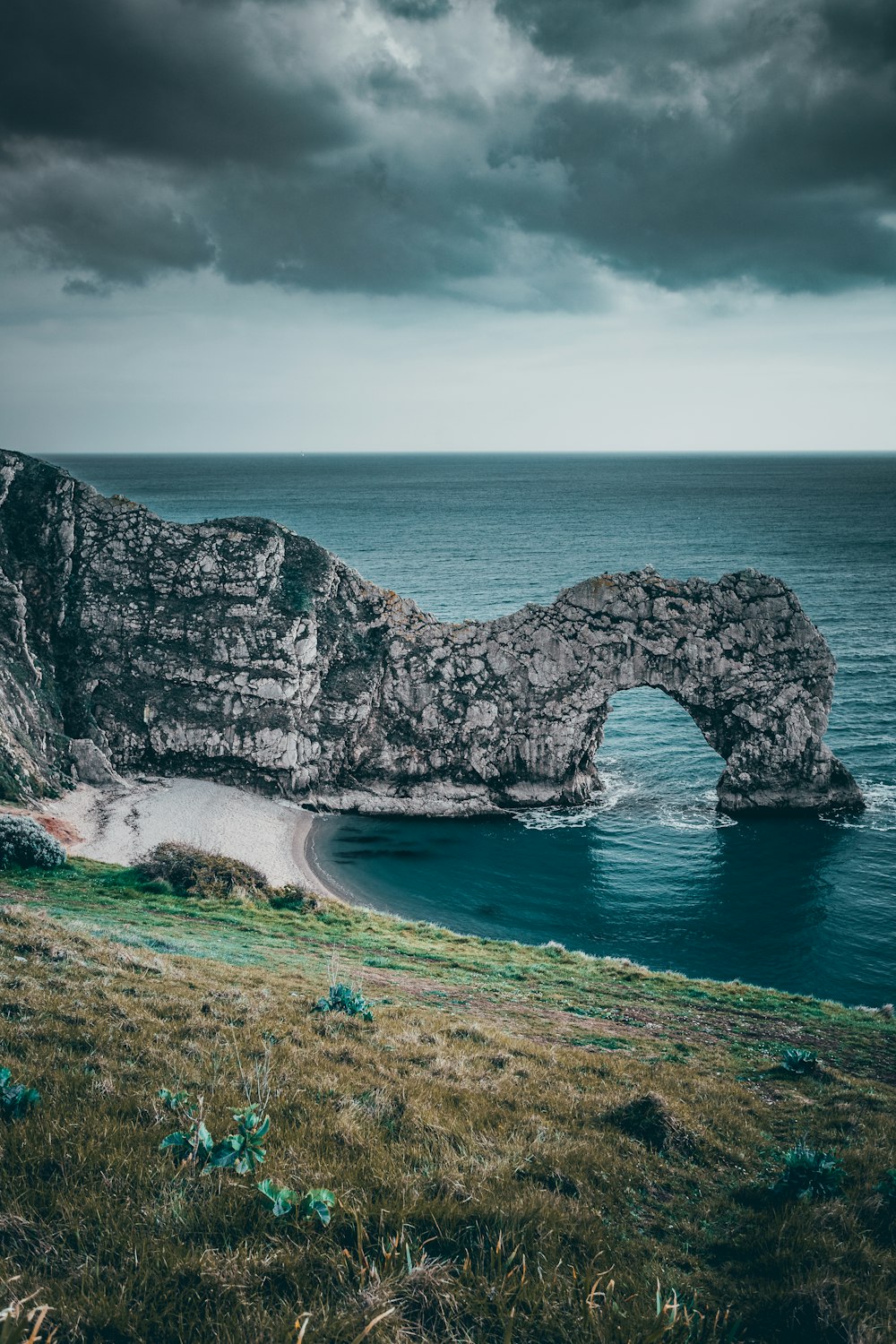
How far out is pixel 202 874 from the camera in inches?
1403

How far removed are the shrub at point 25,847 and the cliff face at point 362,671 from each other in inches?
778

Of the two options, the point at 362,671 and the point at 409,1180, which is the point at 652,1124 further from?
the point at 362,671

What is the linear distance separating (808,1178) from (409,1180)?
5.02m

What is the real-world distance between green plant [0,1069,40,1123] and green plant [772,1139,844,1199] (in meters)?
8.47

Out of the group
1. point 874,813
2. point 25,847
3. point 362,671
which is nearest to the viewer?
point 25,847

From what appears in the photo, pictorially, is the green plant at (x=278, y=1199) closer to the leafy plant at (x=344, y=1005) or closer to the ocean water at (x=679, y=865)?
the leafy plant at (x=344, y=1005)

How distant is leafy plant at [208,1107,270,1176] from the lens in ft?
20.3

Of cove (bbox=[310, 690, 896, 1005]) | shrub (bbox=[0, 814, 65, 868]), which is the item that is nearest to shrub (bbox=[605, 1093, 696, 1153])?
cove (bbox=[310, 690, 896, 1005])

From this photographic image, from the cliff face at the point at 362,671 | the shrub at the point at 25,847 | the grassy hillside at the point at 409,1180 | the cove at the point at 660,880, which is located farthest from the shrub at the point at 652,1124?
the cliff face at the point at 362,671

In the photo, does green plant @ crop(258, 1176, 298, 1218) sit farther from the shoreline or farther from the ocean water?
the shoreline

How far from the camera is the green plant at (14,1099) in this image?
688cm

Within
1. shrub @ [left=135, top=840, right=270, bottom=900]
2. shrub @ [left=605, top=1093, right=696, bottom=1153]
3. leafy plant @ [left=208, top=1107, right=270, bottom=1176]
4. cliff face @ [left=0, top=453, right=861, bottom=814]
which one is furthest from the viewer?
cliff face @ [left=0, top=453, right=861, bottom=814]

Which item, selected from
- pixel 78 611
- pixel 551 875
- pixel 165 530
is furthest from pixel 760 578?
pixel 78 611

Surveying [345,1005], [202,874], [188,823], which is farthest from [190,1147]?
[188,823]
